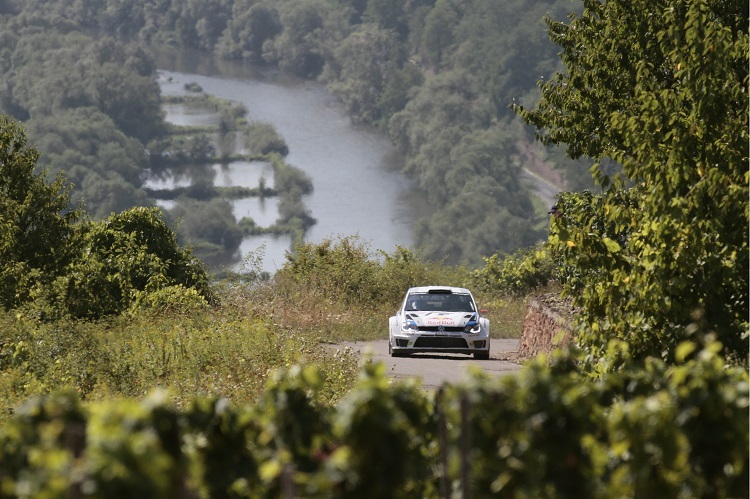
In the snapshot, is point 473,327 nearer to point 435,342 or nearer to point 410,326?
point 435,342

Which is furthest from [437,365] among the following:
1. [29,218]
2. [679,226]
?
[679,226]

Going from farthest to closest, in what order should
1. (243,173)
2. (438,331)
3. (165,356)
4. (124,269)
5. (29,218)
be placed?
(243,173)
(124,269)
(29,218)
(438,331)
(165,356)

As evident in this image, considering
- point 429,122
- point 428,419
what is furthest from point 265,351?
point 429,122

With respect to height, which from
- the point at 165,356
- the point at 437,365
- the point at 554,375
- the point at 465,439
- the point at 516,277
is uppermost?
the point at 465,439

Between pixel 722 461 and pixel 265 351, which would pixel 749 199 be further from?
pixel 265 351

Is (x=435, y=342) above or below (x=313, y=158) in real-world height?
above

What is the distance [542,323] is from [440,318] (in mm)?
1848

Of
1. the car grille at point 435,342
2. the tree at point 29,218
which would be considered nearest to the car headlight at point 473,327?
the car grille at point 435,342

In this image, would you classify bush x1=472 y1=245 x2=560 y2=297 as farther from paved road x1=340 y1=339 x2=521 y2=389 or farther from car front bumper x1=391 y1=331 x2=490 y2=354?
car front bumper x1=391 y1=331 x2=490 y2=354

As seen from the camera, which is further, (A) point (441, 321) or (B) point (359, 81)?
(B) point (359, 81)

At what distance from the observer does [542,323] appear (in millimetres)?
21250

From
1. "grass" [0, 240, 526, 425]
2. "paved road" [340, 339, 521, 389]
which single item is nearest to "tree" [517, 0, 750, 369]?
"grass" [0, 240, 526, 425]

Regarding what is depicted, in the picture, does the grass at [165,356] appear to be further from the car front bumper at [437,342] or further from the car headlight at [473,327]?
the car headlight at [473,327]

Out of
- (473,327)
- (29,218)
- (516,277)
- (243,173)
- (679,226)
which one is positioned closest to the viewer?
(679,226)
